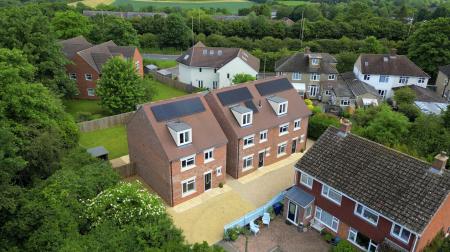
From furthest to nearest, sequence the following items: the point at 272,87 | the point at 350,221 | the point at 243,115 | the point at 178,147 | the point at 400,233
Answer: the point at 272,87, the point at 243,115, the point at 178,147, the point at 350,221, the point at 400,233

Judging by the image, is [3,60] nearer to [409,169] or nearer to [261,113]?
[261,113]

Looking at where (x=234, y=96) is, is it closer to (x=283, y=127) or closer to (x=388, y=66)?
(x=283, y=127)

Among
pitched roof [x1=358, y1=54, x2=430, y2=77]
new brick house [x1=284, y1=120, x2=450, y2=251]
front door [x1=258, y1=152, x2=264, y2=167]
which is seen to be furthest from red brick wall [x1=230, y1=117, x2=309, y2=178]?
pitched roof [x1=358, y1=54, x2=430, y2=77]

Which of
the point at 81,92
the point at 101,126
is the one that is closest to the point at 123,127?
the point at 101,126

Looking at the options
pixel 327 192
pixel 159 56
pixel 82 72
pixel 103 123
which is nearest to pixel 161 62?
pixel 159 56

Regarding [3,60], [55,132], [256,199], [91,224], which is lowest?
[256,199]

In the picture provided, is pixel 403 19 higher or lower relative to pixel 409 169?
higher

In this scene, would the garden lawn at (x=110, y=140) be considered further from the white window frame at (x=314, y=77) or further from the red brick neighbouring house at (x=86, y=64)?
the white window frame at (x=314, y=77)
